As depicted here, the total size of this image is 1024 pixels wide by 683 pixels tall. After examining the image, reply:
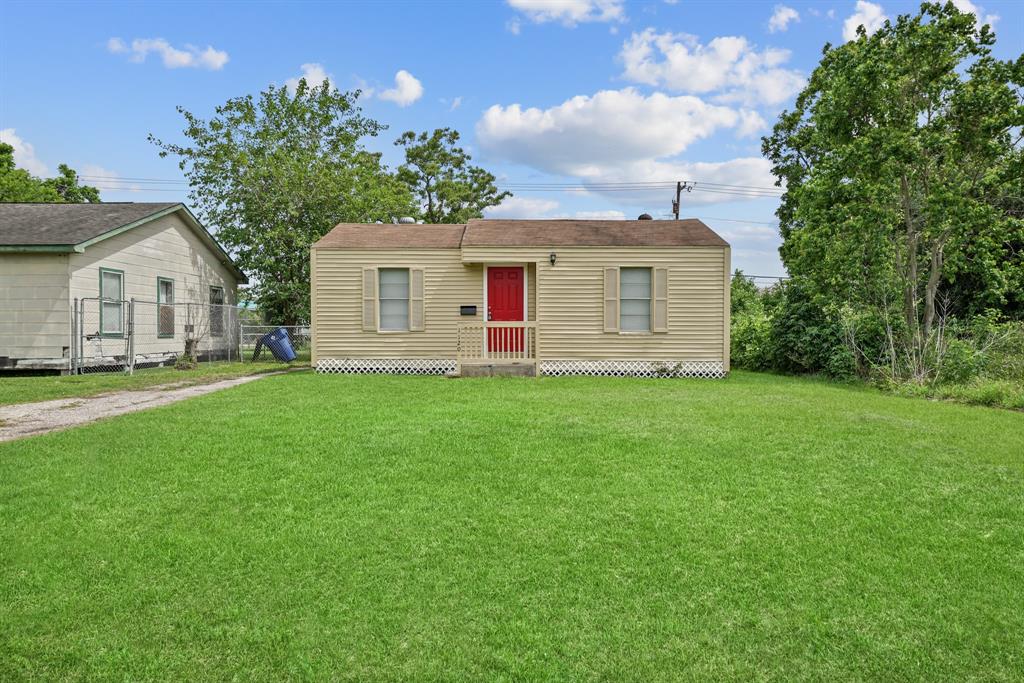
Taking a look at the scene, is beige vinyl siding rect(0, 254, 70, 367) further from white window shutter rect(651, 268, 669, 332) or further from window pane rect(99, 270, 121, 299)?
white window shutter rect(651, 268, 669, 332)

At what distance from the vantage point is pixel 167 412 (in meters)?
7.70

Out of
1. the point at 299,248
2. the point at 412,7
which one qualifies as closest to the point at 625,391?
the point at 412,7

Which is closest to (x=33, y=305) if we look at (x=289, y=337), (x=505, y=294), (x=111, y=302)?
(x=111, y=302)

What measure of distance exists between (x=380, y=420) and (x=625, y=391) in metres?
4.76

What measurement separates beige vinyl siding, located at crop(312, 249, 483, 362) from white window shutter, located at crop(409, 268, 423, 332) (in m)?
0.09

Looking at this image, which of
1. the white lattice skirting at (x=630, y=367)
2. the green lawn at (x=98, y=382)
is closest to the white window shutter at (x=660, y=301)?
the white lattice skirting at (x=630, y=367)

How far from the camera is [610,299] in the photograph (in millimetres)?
13867

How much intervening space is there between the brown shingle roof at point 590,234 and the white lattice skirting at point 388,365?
280 cm

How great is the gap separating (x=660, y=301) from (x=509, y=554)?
11086 millimetres

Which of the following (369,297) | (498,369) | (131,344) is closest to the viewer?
(498,369)

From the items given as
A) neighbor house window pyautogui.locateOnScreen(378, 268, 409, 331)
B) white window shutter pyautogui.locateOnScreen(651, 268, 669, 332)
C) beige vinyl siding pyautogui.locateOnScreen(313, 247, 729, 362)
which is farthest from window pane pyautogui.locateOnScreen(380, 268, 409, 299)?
white window shutter pyautogui.locateOnScreen(651, 268, 669, 332)

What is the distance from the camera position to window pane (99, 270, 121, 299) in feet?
46.6

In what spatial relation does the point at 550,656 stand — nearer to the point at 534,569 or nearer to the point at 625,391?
the point at 534,569

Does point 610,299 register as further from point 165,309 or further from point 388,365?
point 165,309
